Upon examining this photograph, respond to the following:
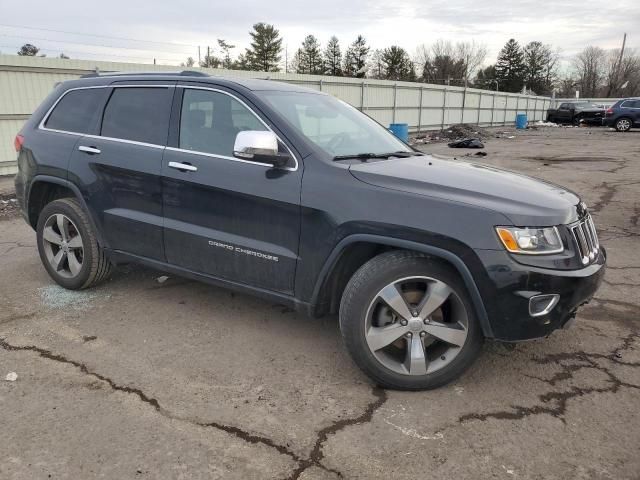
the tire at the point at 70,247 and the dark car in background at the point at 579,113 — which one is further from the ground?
the dark car in background at the point at 579,113

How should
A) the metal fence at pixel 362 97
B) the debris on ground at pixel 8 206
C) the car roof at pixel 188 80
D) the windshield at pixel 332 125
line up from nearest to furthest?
the windshield at pixel 332 125, the car roof at pixel 188 80, the debris on ground at pixel 8 206, the metal fence at pixel 362 97

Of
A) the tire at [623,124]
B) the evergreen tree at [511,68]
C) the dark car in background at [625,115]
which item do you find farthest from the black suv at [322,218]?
the evergreen tree at [511,68]

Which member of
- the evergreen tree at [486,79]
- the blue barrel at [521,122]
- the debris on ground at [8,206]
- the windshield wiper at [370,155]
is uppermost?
the evergreen tree at [486,79]

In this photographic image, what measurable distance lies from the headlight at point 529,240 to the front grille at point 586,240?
8.4 inches

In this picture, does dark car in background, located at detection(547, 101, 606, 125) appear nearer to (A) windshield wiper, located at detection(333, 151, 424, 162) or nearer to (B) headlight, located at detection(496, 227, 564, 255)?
(A) windshield wiper, located at detection(333, 151, 424, 162)

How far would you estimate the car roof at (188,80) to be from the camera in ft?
12.1

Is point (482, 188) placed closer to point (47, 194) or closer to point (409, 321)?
point (409, 321)

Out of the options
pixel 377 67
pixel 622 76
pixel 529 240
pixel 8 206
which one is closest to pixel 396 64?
pixel 377 67

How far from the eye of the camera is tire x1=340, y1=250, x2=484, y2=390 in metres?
2.92

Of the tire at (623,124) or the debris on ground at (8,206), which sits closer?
the debris on ground at (8,206)

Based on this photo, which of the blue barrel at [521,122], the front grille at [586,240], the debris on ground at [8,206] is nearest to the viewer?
the front grille at [586,240]

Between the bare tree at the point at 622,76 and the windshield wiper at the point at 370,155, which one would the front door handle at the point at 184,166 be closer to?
the windshield wiper at the point at 370,155

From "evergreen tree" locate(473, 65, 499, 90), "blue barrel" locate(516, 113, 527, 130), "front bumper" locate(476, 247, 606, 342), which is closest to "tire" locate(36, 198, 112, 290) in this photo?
"front bumper" locate(476, 247, 606, 342)

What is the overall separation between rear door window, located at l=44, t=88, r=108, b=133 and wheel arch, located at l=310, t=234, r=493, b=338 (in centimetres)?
249
